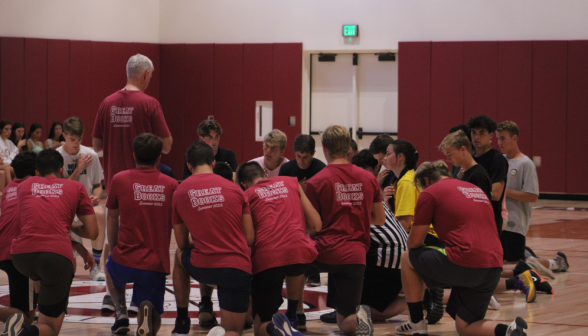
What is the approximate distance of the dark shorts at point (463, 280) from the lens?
4.39m

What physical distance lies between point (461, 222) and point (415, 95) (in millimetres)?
10428

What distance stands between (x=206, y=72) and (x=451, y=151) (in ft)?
36.4

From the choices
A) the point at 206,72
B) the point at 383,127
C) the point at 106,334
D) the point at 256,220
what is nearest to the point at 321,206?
the point at 256,220

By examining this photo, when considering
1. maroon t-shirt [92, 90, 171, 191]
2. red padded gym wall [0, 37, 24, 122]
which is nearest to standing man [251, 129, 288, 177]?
maroon t-shirt [92, 90, 171, 191]

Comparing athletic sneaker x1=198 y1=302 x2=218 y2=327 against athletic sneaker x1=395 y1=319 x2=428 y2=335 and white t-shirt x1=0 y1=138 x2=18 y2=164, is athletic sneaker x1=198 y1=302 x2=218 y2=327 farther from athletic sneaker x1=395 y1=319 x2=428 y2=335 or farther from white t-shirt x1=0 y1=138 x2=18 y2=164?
white t-shirt x1=0 y1=138 x2=18 y2=164

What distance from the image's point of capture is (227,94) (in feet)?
51.1

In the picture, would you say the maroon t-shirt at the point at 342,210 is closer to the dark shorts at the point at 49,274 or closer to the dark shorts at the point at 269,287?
the dark shorts at the point at 269,287

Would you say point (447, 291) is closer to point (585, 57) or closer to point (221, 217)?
point (221, 217)

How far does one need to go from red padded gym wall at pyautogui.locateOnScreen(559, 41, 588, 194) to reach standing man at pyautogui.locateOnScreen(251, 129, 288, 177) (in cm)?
926

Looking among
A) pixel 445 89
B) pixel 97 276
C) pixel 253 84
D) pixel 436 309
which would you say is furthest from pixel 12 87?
pixel 436 309

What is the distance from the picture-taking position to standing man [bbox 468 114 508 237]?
5.73 m

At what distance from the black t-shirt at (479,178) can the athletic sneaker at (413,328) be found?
45.9 inches

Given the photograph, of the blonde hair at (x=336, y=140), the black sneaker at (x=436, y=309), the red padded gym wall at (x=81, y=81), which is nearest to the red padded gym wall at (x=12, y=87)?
the red padded gym wall at (x=81, y=81)

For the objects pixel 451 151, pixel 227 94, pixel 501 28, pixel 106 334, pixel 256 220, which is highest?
pixel 501 28
